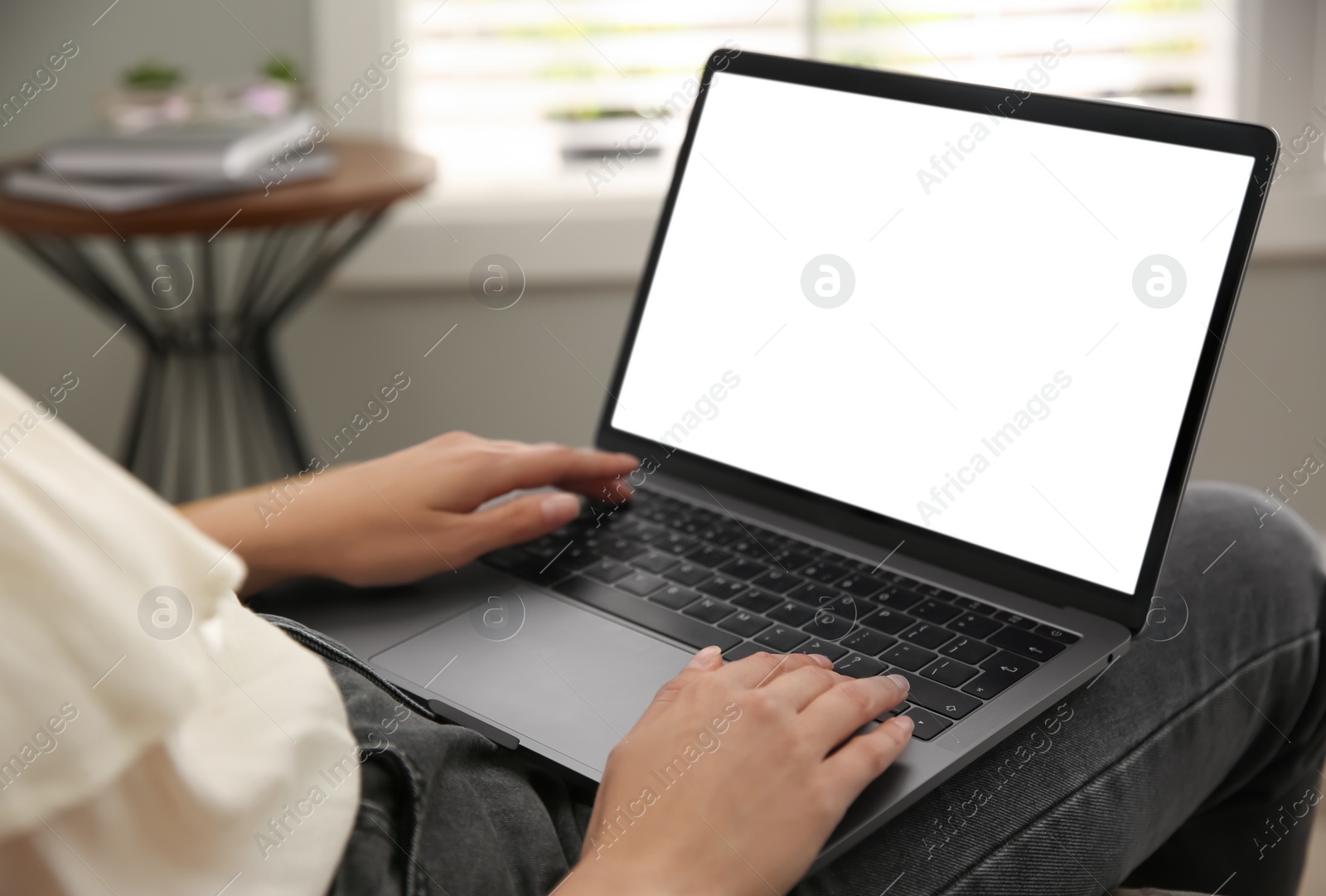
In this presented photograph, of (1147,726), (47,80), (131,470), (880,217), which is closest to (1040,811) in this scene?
(1147,726)

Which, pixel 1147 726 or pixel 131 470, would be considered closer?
pixel 1147 726

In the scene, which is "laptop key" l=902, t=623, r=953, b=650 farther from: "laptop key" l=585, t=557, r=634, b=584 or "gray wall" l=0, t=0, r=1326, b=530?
"gray wall" l=0, t=0, r=1326, b=530

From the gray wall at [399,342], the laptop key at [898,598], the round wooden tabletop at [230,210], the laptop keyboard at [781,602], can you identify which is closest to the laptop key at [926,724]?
the laptop keyboard at [781,602]

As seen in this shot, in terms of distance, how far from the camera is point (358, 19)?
1776mm

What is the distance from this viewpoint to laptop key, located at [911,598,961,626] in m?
0.61

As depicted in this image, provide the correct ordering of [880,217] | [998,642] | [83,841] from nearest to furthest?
[83,841] < [998,642] < [880,217]

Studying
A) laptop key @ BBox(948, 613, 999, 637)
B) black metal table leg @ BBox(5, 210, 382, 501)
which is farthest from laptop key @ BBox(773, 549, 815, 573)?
black metal table leg @ BBox(5, 210, 382, 501)

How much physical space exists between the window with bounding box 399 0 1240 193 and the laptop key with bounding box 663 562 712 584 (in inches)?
52.7

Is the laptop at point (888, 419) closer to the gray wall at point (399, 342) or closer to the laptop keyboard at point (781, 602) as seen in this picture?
the laptop keyboard at point (781, 602)

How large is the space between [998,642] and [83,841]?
0.42 metres

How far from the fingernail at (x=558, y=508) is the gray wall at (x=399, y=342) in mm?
1259

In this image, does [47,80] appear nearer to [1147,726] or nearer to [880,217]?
[880,217]

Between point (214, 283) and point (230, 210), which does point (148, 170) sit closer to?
point (230, 210)

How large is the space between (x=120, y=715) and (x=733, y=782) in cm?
23
